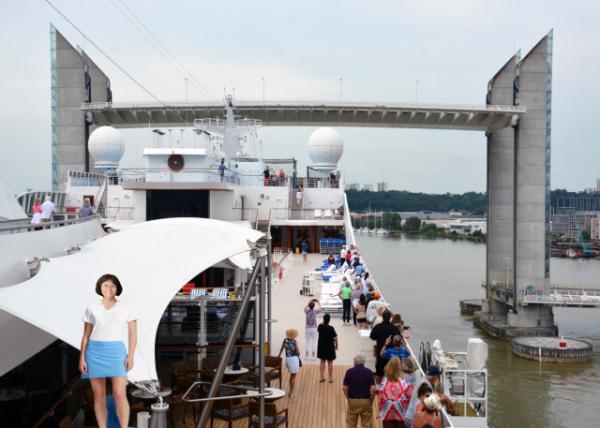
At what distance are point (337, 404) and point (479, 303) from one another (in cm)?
3872

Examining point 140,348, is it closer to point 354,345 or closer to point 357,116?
point 354,345

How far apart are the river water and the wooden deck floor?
656 inches

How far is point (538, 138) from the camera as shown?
38969 mm

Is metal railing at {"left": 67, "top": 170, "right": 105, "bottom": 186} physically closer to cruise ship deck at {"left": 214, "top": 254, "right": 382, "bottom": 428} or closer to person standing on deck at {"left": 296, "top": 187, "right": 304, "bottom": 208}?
person standing on deck at {"left": 296, "top": 187, "right": 304, "bottom": 208}

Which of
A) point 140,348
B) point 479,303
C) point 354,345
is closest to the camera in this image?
point 140,348

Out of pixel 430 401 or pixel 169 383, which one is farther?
pixel 169 383

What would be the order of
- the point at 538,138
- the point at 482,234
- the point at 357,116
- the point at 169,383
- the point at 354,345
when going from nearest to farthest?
1. the point at 169,383
2. the point at 354,345
3. the point at 538,138
4. the point at 357,116
5. the point at 482,234

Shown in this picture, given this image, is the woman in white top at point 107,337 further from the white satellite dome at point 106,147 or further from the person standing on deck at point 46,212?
the white satellite dome at point 106,147

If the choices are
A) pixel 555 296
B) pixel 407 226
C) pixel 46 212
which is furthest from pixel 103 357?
pixel 407 226

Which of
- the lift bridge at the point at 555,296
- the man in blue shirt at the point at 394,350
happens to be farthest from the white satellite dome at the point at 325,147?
the man in blue shirt at the point at 394,350

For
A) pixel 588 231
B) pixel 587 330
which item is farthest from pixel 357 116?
pixel 588 231

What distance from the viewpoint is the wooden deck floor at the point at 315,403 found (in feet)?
27.0

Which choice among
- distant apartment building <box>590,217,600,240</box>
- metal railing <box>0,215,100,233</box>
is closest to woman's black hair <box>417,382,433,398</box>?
metal railing <box>0,215,100,233</box>

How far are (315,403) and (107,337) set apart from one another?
5156mm
